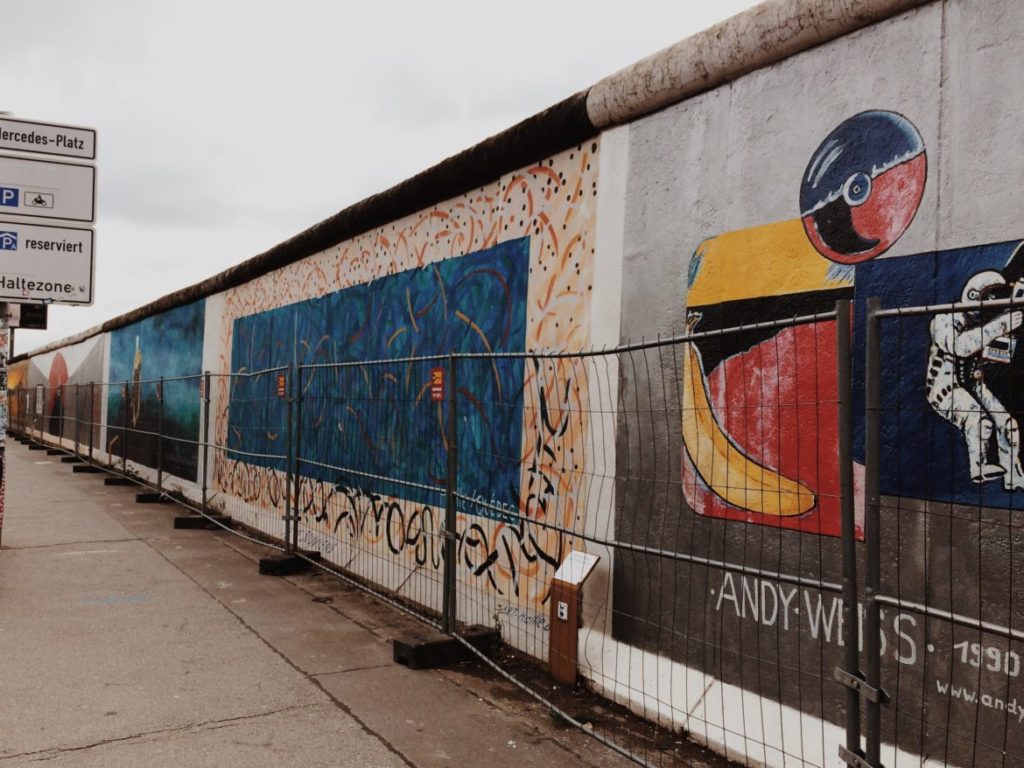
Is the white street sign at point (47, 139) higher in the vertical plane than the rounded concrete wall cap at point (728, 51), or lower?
higher

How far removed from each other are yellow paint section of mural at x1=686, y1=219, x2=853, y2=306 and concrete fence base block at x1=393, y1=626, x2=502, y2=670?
2.57 meters

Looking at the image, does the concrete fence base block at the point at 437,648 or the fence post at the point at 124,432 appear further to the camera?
the fence post at the point at 124,432

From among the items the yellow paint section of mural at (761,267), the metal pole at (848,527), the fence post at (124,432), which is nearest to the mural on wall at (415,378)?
the yellow paint section of mural at (761,267)

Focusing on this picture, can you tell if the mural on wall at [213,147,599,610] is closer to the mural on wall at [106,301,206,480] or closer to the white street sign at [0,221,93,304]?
the white street sign at [0,221,93,304]

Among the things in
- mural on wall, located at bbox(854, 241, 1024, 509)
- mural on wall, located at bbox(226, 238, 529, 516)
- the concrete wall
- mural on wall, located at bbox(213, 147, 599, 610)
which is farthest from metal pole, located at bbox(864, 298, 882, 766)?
mural on wall, located at bbox(226, 238, 529, 516)

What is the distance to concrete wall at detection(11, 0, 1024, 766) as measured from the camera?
135 inches

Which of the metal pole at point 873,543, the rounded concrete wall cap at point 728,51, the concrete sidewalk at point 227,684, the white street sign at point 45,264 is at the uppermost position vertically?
A: the rounded concrete wall cap at point 728,51

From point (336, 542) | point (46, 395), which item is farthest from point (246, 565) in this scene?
point (46, 395)

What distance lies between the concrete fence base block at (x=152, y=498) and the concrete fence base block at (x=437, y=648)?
31.0 feet

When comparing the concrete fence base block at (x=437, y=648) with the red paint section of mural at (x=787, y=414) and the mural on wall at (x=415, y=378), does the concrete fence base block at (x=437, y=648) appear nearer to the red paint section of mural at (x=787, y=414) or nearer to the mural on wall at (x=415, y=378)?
the mural on wall at (x=415, y=378)

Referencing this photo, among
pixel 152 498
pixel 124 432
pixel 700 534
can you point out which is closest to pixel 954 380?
pixel 700 534

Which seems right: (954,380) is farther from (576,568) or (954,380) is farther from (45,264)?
(45,264)

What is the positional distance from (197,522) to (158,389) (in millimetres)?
6376

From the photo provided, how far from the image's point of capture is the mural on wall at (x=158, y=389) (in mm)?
15367
